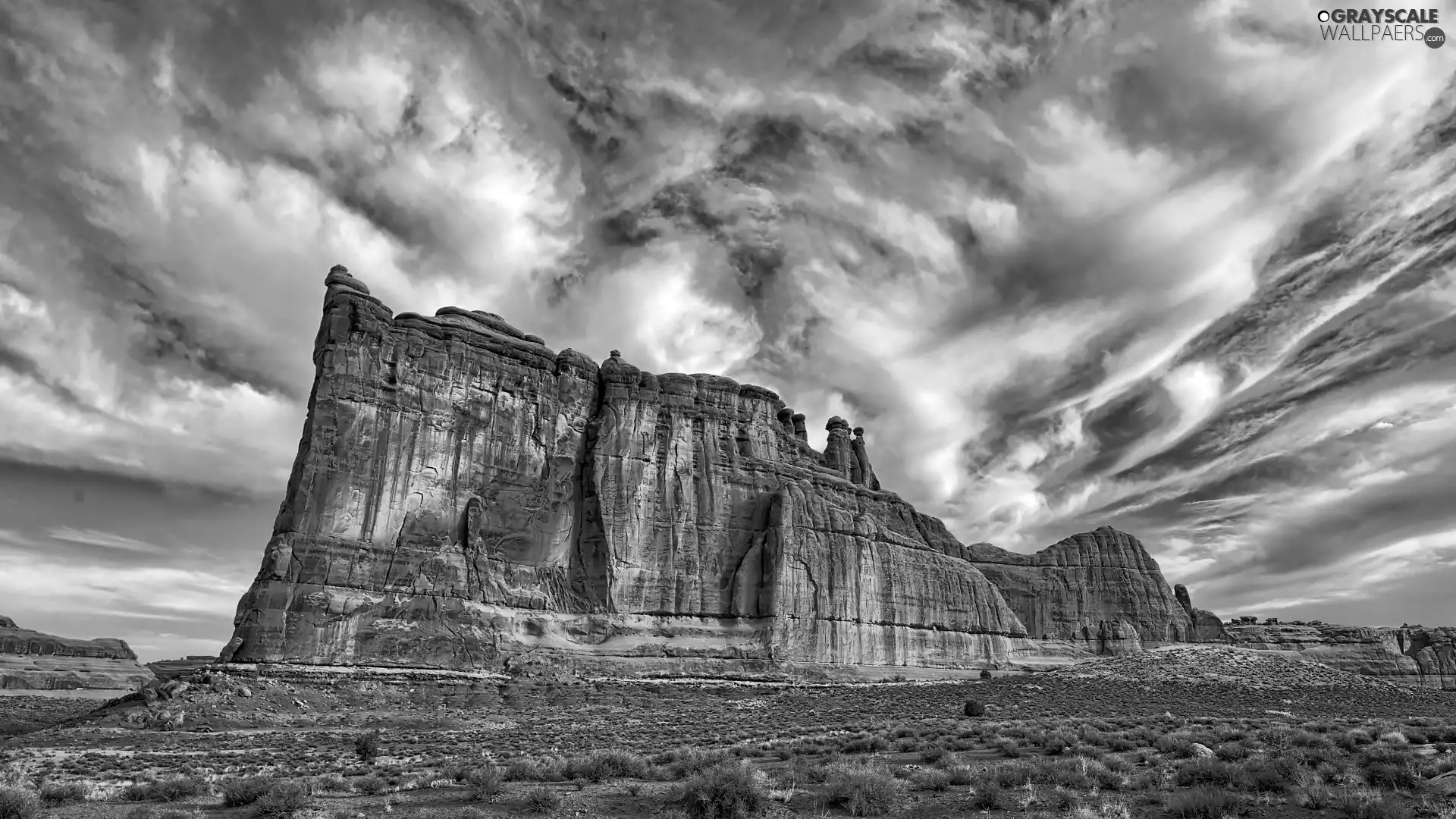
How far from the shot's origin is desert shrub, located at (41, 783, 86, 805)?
51.7 feet

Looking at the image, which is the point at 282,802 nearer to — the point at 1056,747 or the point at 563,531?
the point at 1056,747

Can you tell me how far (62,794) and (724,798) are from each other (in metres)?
13.9

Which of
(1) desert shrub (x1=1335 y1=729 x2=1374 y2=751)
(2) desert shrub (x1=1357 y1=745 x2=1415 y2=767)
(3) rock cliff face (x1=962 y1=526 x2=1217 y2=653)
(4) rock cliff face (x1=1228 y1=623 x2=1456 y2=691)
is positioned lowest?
(1) desert shrub (x1=1335 y1=729 x2=1374 y2=751)

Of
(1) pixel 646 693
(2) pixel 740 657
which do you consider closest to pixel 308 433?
(1) pixel 646 693

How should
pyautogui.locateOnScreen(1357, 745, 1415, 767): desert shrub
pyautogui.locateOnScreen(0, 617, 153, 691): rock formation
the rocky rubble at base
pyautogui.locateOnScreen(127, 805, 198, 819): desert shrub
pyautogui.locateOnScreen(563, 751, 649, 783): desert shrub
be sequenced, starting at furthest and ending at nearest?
pyautogui.locateOnScreen(0, 617, 153, 691): rock formation → the rocky rubble at base → pyautogui.locateOnScreen(563, 751, 649, 783): desert shrub → pyautogui.locateOnScreen(1357, 745, 1415, 767): desert shrub → pyautogui.locateOnScreen(127, 805, 198, 819): desert shrub

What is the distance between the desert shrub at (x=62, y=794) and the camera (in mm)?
15766

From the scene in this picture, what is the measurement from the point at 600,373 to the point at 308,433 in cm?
2373

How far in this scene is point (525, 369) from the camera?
60.5 meters

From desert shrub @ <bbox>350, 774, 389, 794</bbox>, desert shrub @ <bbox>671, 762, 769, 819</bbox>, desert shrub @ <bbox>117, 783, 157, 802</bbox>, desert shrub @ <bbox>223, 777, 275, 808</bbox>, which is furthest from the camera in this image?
desert shrub @ <bbox>350, 774, 389, 794</bbox>

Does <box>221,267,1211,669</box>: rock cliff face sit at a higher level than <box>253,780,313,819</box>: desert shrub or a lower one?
higher

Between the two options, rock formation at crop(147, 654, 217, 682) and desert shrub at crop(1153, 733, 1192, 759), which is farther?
rock formation at crop(147, 654, 217, 682)

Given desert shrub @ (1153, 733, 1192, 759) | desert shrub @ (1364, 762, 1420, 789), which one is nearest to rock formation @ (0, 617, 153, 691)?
desert shrub @ (1153, 733, 1192, 759)

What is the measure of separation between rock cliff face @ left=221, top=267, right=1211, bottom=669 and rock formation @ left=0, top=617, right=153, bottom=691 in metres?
53.7

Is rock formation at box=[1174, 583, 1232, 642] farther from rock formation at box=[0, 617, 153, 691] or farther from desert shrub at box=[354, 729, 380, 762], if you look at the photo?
rock formation at box=[0, 617, 153, 691]
